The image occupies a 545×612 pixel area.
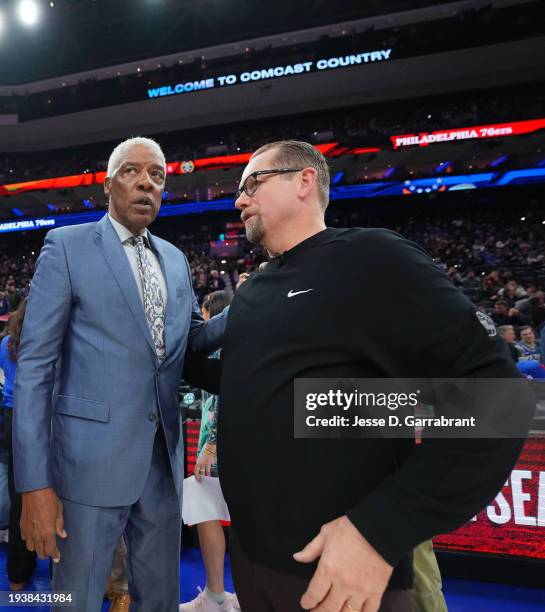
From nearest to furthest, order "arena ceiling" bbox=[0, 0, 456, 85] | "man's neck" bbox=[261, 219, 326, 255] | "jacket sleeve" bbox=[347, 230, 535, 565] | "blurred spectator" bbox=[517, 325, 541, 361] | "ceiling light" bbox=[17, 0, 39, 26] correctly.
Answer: "jacket sleeve" bbox=[347, 230, 535, 565], "man's neck" bbox=[261, 219, 326, 255], "blurred spectator" bbox=[517, 325, 541, 361], "ceiling light" bbox=[17, 0, 39, 26], "arena ceiling" bbox=[0, 0, 456, 85]

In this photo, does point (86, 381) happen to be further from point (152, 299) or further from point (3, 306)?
point (3, 306)

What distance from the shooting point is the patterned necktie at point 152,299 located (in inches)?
59.6

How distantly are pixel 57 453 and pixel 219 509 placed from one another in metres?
1.18

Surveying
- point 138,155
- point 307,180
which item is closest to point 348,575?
point 307,180

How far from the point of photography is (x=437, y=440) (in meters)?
0.76

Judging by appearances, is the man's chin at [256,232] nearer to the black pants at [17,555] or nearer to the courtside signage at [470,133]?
the black pants at [17,555]

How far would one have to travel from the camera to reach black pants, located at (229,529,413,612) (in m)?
0.88

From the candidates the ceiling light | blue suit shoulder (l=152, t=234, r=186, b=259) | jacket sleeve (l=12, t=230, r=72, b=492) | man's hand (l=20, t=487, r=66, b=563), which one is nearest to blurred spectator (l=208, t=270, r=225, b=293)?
the ceiling light

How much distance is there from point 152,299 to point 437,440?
109cm

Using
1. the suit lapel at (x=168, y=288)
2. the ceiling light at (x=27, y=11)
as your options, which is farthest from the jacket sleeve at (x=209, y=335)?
the ceiling light at (x=27, y=11)

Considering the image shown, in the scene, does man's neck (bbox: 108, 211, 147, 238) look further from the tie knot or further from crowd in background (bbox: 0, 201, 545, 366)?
crowd in background (bbox: 0, 201, 545, 366)

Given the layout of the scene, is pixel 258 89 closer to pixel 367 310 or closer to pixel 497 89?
pixel 497 89

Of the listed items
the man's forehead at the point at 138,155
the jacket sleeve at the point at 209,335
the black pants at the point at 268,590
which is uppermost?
the man's forehead at the point at 138,155

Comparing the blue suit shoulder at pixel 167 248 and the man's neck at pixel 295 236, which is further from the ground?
the blue suit shoulder at pixel 167 248
